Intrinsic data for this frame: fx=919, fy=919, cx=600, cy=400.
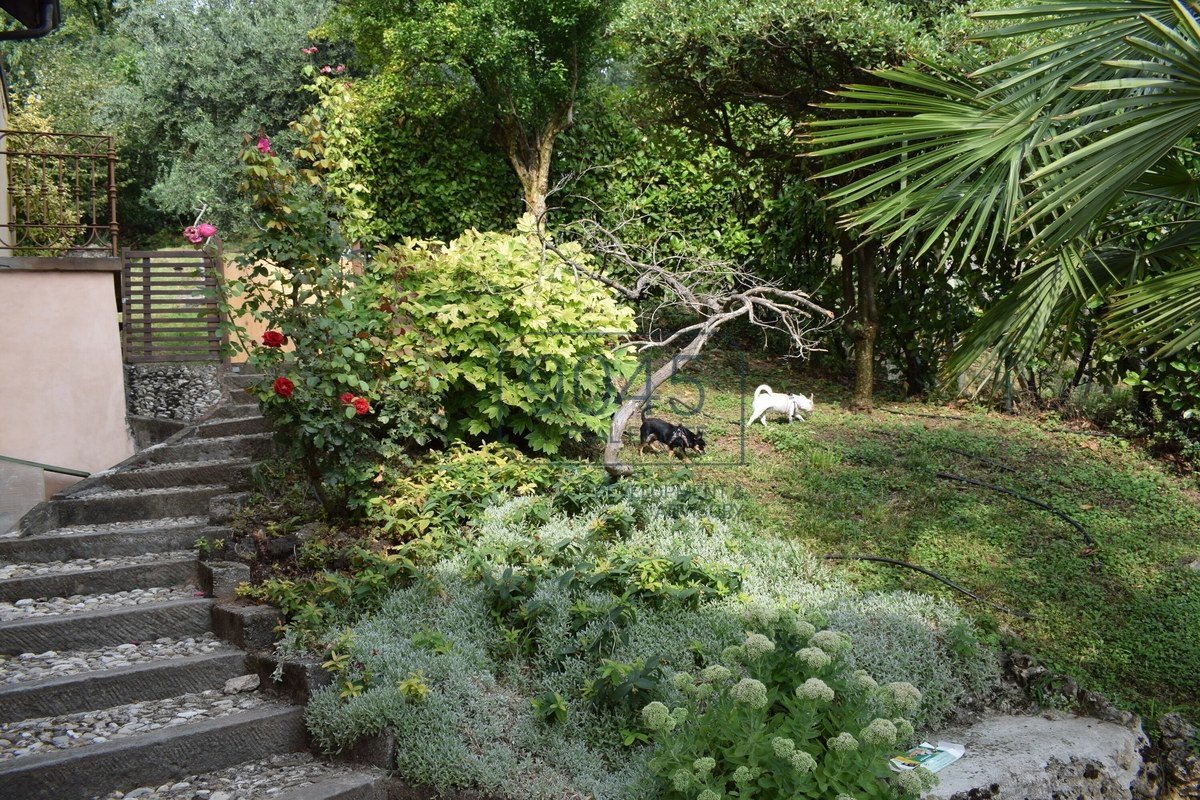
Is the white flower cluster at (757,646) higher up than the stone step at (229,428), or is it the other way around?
the stone step at (229,428)

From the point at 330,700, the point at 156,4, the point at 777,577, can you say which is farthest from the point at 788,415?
the point at 156,4

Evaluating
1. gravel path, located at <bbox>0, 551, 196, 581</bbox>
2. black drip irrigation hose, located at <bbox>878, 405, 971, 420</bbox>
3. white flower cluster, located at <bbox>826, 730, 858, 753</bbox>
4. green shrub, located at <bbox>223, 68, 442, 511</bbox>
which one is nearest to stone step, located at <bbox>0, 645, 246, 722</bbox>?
gravel path, located at <bbox>0, 551, 196, 581</bbox>

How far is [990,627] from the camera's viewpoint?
177 inches

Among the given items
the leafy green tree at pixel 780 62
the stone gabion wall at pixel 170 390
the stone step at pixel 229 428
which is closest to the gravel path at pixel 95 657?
the stone step at pixel 229 428

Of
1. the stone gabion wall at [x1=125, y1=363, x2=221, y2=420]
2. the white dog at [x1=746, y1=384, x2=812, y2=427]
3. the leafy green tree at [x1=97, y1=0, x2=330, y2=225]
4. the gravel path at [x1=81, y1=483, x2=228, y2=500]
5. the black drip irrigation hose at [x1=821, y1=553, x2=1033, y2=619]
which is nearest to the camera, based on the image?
the black drip irrigation hose at [x1=821, y1=553, x2=1033, y2=619]

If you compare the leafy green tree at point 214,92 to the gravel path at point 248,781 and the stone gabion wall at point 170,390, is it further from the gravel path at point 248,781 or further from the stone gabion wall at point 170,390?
the gravel path at point 248,781

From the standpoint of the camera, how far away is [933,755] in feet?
11.7

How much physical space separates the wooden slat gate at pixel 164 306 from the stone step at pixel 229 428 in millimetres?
1263

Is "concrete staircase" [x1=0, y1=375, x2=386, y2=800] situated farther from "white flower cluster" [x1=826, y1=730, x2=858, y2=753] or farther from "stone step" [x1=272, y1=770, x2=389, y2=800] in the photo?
"white flower cluster" [x1=826, y1=730, x2=858, y2=753]

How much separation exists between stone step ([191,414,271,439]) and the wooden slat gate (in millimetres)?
1263

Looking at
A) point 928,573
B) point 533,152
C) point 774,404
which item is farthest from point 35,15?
point 533,152

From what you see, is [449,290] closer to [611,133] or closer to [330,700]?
[330,700]

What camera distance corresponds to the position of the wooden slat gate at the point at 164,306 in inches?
311

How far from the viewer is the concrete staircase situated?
3600 mm
